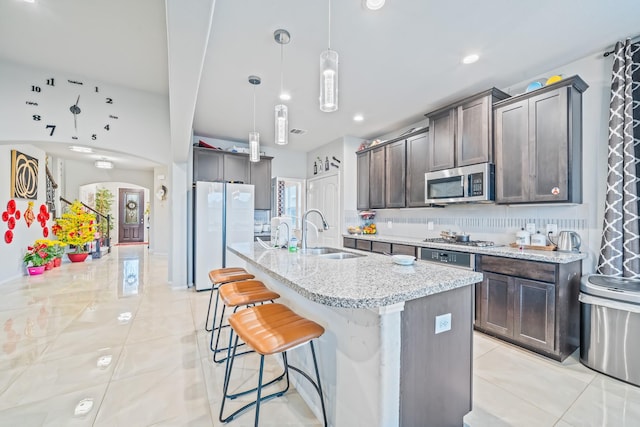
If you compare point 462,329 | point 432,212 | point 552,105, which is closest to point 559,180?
point 552,105

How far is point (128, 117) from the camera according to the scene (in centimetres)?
400

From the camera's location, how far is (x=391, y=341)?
114 cm

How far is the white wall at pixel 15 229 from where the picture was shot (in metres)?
4.34

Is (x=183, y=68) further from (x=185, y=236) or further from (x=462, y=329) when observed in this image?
(x=185, y=236)

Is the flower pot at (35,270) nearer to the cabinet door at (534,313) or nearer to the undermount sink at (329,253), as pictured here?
the undermount sink at (329,253)

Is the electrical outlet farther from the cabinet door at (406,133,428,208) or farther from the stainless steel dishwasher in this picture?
the cabinet door at (406,133,428,208)

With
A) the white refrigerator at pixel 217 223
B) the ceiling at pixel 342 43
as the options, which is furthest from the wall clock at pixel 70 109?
the white refrigerator at pixel 217 223

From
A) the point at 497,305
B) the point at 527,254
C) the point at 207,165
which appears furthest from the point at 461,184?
the point at 207,165

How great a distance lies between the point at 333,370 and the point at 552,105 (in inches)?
115

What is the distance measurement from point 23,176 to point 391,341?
6.96 meters

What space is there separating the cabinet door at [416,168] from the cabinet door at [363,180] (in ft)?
2.93

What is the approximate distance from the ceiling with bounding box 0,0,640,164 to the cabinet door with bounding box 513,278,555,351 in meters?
2.08

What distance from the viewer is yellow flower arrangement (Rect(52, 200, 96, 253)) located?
6.15m

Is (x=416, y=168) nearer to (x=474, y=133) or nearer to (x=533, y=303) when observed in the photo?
(x=474, y=133)
